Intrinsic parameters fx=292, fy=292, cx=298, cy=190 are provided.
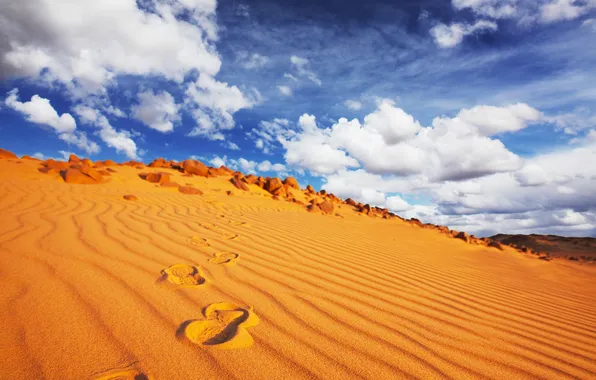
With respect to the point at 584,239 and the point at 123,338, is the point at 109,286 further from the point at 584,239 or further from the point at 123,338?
the point at 584,239

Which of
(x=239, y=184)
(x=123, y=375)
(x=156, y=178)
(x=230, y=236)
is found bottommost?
(x=123, y=375)

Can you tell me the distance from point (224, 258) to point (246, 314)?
1.10 meters

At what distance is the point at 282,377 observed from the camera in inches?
49.8

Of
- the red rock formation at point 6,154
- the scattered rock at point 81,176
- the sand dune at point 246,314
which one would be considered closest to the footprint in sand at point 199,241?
the sand dune at point 246,314

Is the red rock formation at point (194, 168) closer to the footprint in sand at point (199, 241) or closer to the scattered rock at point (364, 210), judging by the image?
the scattered rock at point (364, 210)

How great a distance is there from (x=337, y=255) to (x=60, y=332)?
108 inches

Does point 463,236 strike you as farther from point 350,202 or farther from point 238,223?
point 238,223

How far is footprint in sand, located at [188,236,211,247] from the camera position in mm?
3170

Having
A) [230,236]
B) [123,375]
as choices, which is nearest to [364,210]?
[230,236]

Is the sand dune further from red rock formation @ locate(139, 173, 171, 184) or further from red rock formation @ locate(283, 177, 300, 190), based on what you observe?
red rock formation @ locate(283, 177, 300, 190)

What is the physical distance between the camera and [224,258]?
9.11 ft

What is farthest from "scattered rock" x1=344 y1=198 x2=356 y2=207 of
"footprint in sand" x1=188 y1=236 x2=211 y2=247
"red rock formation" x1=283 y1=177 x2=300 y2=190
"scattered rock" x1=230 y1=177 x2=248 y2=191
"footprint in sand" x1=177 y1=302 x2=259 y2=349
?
"footprint in sand" x1=177 y1=302 x2=259 y2=349

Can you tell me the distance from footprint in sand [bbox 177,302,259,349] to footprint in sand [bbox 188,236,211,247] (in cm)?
144

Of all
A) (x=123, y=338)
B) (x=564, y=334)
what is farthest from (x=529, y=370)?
(x=123, y=338)
